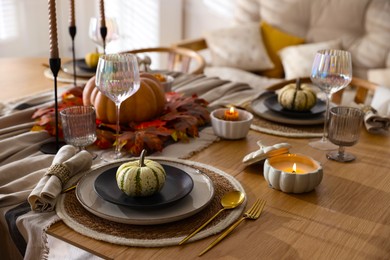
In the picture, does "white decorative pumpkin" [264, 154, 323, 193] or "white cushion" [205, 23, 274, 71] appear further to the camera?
"white cushion" [205, 23, 274, 71]

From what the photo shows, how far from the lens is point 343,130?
50.8 inches

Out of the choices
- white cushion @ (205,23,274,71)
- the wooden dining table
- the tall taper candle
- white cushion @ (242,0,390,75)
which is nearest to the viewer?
the wooden dining table

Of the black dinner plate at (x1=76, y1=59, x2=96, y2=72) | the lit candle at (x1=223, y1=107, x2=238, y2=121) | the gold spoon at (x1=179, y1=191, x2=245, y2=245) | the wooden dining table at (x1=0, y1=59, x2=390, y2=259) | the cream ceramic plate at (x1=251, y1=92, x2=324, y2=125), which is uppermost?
the lit candle at (x1=223, y1=107, x2=238, y2=121)

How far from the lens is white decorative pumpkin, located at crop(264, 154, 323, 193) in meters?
1.10

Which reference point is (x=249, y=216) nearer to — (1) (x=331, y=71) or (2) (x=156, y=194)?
(2) (x=156, y=194)

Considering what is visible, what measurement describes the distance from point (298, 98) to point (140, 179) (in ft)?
2.46

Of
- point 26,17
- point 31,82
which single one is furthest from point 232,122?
point 26,17

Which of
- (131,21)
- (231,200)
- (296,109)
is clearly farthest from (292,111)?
(131,21)

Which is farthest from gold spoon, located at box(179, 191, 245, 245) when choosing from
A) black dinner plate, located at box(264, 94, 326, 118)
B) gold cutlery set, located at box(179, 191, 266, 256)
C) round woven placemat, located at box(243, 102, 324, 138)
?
black dinner plate, located at box(264, 94, 326, 118)

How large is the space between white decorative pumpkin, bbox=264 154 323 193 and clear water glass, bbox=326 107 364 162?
168 millimetres

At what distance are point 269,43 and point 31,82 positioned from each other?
6.64 ft

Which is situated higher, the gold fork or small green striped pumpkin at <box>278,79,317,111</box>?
small green striped pumpkin at <box>278,79,317,111</box>

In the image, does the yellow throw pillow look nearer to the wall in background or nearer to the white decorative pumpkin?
the wall in background

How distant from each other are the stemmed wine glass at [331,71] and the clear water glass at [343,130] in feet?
0.26
